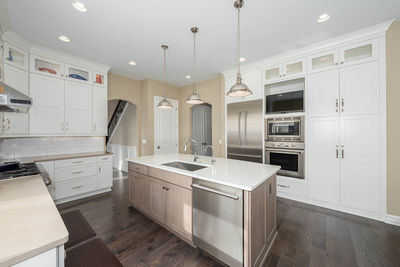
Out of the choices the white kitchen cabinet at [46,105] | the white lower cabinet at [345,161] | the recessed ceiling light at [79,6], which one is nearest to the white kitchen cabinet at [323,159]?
the white lower cabinet at [345,161]

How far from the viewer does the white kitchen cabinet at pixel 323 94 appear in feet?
8.92

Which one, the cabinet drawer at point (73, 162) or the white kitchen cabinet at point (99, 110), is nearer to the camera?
the cabinet drawer at point (73, 162)

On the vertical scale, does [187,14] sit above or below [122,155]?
above

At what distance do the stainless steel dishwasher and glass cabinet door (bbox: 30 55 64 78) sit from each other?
11.9 ft

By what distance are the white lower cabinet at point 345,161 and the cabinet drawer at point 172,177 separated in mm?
2475

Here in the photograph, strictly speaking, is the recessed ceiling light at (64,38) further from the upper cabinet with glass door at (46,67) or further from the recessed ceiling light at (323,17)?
the recessed ceiling light at (323,17)

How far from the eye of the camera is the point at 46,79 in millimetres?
3035

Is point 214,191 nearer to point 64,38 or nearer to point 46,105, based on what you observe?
point 64,38

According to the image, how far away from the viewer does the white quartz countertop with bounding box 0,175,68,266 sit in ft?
2.12

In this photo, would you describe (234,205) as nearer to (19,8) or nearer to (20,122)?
(19,8)

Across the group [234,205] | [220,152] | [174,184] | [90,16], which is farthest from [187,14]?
[220,152]

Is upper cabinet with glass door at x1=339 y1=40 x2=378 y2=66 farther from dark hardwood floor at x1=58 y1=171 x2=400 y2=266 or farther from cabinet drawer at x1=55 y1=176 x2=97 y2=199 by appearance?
cabinet drawer at x1=55 y1=176 x2=97 y2=199

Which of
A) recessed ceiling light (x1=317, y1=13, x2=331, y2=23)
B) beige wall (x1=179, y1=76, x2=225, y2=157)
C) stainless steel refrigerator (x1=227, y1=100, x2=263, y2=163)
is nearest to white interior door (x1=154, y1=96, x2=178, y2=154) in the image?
beige wall (x1=179, y1=76, x2=225, y2=157)

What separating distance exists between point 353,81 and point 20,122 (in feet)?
18.9
